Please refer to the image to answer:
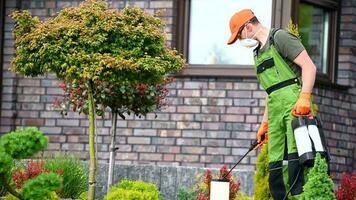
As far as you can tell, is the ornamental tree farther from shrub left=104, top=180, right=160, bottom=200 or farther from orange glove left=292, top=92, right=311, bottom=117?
orange glove left=292, top=92, right=311, bottom=117

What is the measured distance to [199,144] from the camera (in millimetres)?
14992

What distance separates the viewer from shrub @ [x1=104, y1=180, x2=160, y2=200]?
36.3 feet

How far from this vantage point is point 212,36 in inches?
602

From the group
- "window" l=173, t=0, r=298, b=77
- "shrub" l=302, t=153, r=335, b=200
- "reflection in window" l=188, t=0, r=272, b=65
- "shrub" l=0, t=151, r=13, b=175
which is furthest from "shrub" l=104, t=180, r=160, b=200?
"reflection in window" l=188, t=0, r=272, b=65

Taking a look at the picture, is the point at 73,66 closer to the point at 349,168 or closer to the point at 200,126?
the point at 200,126

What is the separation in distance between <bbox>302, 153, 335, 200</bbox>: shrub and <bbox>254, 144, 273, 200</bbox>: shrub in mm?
2724

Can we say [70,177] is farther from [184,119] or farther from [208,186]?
[184,119]

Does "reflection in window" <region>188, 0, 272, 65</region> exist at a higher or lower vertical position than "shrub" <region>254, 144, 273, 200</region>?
higher

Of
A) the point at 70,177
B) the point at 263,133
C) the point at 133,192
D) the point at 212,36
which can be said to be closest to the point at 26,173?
the point at 70,177

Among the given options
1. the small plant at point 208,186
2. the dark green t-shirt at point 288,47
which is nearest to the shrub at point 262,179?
the small plant at point 208,186

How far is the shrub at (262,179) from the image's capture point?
11.8 meters

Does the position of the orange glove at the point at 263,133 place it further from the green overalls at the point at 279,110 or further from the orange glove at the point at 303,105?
A: the orange glove at the point at 303,105

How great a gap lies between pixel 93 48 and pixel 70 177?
5.94 feet

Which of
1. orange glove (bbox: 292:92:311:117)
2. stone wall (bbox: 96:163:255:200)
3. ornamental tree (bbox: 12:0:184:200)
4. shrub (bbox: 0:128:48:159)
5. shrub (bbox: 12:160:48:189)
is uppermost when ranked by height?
ornamental tree (bbox: 12:0:184:200)
